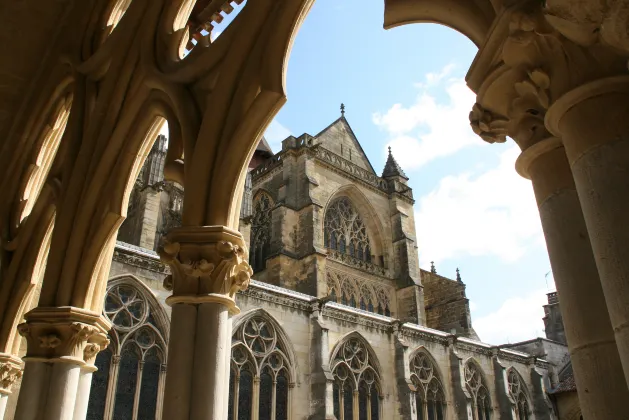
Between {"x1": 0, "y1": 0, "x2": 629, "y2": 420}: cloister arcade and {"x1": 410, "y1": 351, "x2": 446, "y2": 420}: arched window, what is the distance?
38.9 ft

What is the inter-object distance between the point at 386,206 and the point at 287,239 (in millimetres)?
6521

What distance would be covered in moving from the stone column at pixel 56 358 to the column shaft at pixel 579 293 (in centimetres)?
358

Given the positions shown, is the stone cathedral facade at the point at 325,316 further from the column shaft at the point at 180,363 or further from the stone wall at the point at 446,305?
the column shaft at the point at 180,363

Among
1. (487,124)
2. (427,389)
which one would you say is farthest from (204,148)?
(427,389)

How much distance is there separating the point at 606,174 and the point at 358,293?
21.0 metres

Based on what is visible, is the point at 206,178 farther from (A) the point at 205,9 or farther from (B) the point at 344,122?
(B) the point at 344,122

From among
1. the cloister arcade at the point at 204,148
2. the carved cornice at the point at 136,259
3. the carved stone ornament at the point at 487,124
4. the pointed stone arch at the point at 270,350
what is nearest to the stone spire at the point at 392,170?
the pointed stone arch at the point at 270,350

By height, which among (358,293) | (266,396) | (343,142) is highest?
(343,142)

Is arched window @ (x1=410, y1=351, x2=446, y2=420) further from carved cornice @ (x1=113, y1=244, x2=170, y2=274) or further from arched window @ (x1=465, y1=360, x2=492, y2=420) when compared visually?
carved cornice @ (x1=113, y1=244, x2=170, y2=274)

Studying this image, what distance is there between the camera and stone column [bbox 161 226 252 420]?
2768mm

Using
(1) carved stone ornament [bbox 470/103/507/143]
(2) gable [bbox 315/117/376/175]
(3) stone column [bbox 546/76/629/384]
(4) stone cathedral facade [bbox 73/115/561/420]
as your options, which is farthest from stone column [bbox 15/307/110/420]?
(2) gable [bbox 315/117/376/175]

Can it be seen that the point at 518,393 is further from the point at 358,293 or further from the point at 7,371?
the point at 7,371

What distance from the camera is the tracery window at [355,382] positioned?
13.3 m

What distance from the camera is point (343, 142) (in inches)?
1019
